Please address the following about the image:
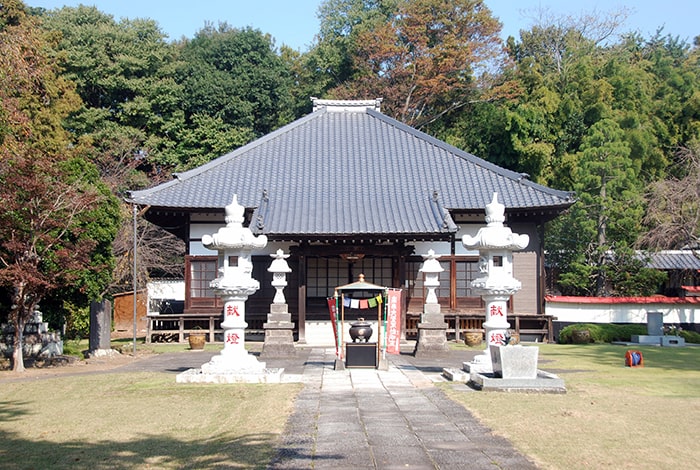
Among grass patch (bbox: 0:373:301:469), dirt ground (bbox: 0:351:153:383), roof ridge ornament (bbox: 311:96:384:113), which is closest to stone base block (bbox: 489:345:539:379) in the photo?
grass patch (bbox: 0:373:301:469)

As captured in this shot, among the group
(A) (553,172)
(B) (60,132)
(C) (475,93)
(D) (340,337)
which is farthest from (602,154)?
(B) (60,132)

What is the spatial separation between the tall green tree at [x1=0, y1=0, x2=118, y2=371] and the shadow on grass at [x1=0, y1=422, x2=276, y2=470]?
25.4 feet

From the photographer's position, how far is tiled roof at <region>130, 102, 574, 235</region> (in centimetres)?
2344

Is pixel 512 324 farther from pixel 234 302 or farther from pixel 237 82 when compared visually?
pixel 237 82

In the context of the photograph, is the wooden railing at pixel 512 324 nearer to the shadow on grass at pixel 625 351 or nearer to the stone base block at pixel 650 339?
the shadow on grass at pixel 625 351

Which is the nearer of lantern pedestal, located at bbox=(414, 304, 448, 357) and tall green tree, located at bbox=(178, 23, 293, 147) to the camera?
lantern pedestal, located at bbox=(414, 304, 448, 357)

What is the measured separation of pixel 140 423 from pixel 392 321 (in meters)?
10.5

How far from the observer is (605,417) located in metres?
9.73

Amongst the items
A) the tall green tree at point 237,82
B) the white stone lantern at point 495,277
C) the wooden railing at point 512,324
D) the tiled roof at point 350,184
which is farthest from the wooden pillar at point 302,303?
the tall green tree at point 237,82

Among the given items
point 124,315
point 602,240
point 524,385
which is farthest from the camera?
point 124,315

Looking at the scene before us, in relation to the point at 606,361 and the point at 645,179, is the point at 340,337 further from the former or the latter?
the point at 645,179

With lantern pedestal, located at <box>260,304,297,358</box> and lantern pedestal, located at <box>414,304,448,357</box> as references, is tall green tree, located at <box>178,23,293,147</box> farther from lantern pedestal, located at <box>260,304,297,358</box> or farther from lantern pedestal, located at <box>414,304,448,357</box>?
lantern pedestal, located at <box>414,304,448,357</box>

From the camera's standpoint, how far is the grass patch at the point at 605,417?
7562mm

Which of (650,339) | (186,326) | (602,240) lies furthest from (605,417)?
(602,240)
